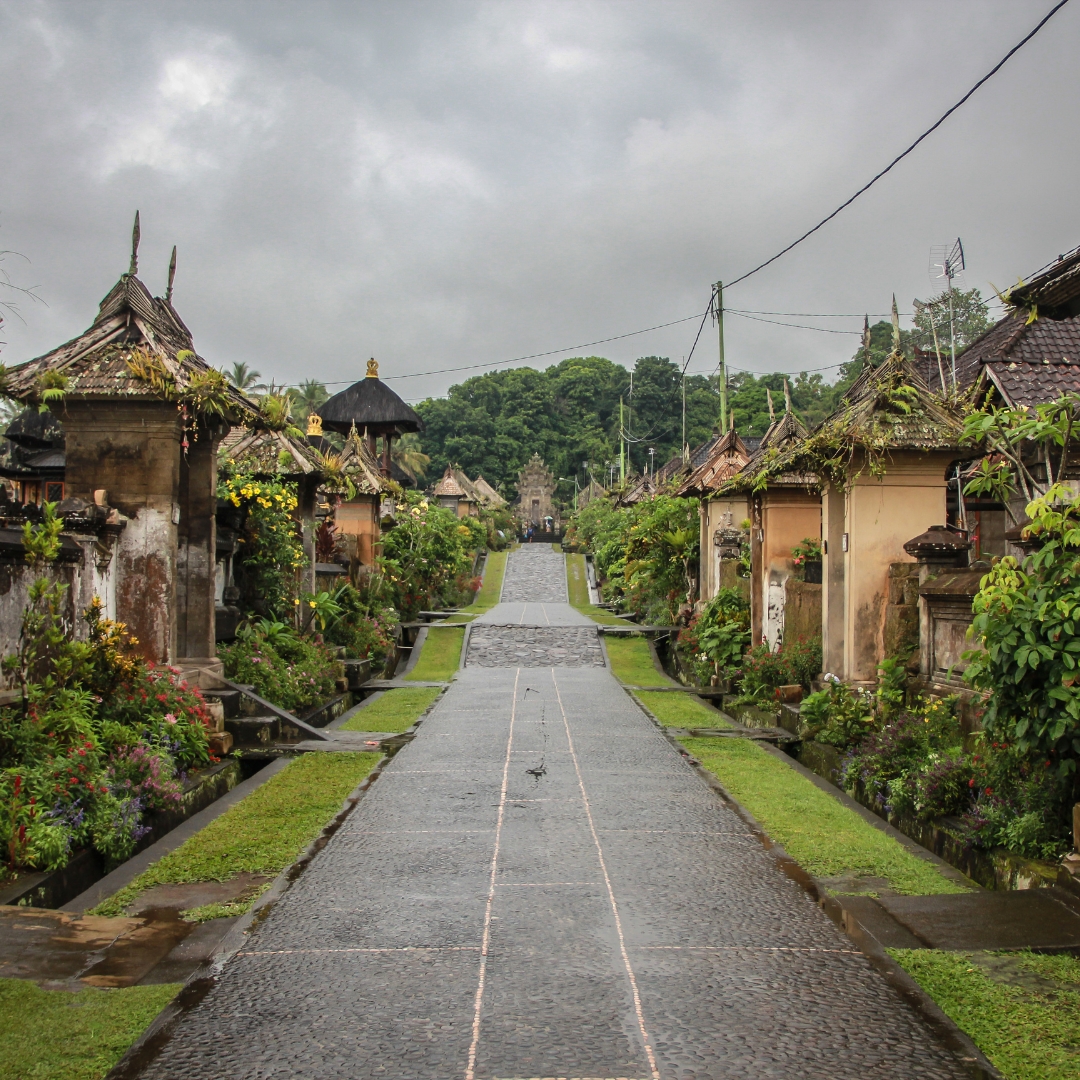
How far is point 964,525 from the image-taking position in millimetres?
15258

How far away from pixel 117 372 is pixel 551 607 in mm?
21514

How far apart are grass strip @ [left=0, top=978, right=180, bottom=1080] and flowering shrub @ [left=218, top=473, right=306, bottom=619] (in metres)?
9.26

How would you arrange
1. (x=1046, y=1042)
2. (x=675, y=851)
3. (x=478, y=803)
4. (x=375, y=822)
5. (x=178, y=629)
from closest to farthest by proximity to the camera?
1. (x=1046, y=1042)
2. (x=675, y=851)
3. (x=375, y=822)
4. (x=478, y=803)
5. (x=178, y=629)

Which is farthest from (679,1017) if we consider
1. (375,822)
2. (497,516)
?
(497,516)

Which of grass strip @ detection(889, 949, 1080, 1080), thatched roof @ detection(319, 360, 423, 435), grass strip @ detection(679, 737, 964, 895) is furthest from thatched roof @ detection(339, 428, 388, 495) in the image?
grass strip @ detection(889, 949, 1080, 1080)

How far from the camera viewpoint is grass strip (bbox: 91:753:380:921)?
238 inches

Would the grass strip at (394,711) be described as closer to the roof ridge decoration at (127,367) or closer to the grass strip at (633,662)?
the grass strip at (633,662)

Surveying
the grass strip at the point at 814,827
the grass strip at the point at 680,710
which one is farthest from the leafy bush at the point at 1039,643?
the grass strip at the point at 680,710

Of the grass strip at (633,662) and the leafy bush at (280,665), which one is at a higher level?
the leafy bush at (280,665)

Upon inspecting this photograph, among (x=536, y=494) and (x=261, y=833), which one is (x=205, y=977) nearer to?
(x=261, y=833)

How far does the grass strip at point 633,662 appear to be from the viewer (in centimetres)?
1746

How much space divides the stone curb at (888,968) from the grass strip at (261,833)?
2.97 meters

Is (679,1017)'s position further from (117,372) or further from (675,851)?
(117,372)

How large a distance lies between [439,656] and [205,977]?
15681mm
